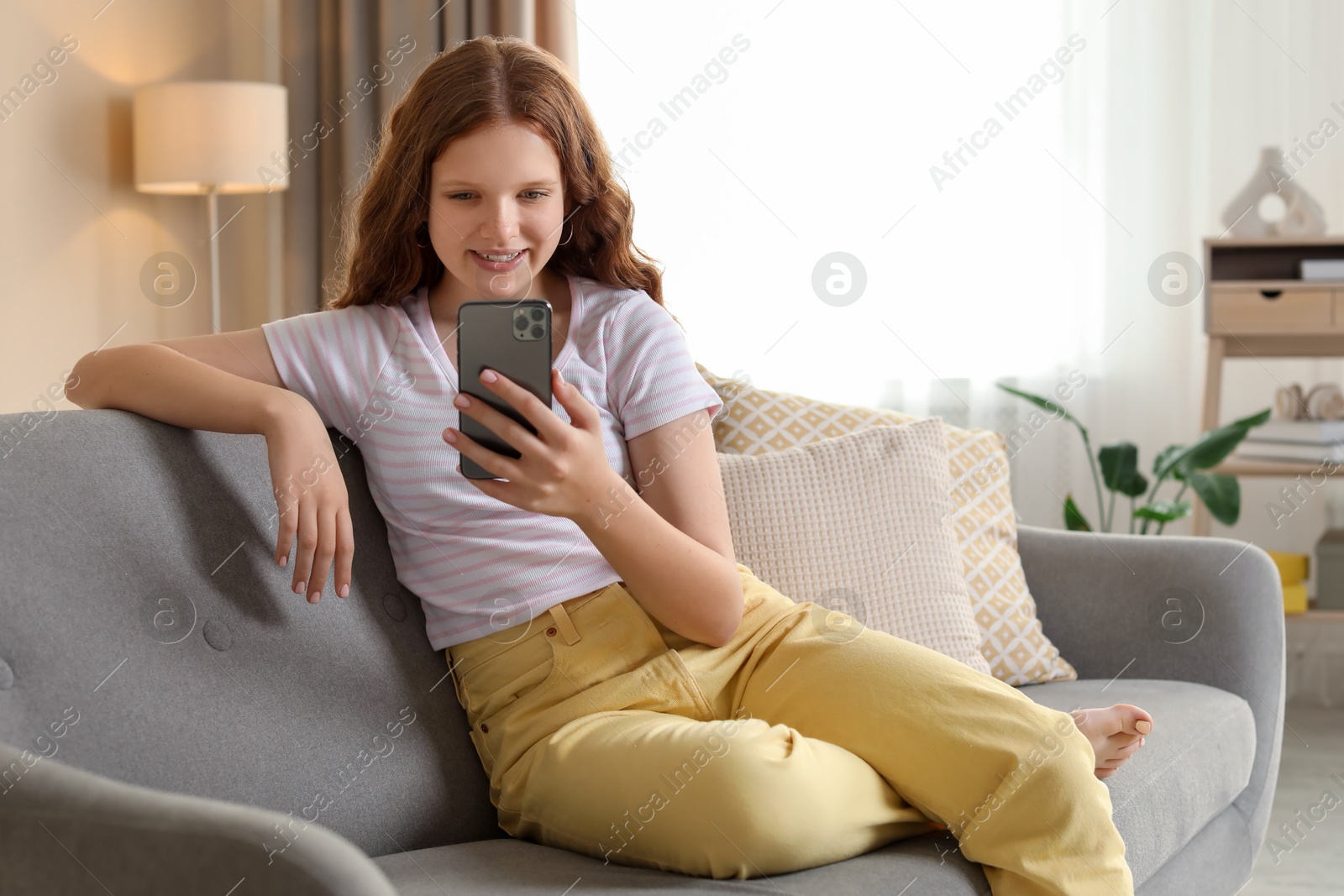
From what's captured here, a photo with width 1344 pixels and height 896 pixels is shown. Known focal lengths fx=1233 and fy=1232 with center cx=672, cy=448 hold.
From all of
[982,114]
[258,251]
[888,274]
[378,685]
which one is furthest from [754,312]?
[378,685]

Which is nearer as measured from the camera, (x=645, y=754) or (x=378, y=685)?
(x=645, y=754)

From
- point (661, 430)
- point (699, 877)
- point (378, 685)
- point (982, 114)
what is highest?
point (982, 114)

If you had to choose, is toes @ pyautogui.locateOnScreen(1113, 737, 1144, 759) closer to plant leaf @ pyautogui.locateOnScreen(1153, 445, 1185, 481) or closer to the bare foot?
the bare foot

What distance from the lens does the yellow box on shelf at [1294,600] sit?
253cm

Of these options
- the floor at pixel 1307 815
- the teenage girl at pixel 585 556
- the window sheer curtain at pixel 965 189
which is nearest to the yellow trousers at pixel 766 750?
the teenage girl at pixel 585 556

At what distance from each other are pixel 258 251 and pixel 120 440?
2359 mm

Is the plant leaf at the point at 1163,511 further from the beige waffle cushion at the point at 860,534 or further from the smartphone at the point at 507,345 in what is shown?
the smartphone at the point at 507,345

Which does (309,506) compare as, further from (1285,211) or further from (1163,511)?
(1285,211)

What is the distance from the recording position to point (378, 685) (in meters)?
1.12

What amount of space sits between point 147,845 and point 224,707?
1.23ft

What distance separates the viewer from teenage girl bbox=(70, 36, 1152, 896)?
962 mm

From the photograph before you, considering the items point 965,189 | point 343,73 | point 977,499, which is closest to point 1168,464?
point 965,189

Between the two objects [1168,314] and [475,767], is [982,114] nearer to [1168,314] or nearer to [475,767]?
[1168,314]

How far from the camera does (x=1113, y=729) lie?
44.9 inches
